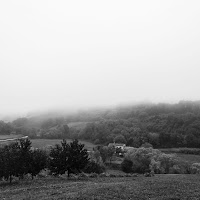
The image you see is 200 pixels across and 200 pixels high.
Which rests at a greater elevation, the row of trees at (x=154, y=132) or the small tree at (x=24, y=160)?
the small tree at (x=24, y=160)

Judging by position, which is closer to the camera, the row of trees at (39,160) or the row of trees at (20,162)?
the row of trees at (20,162)

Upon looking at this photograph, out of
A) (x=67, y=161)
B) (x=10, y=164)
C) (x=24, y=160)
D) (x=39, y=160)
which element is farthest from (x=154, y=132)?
(x=10, y=164)

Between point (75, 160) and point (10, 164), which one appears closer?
point (10, 164)

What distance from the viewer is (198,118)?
174 metres

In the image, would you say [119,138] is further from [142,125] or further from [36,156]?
[36,156]

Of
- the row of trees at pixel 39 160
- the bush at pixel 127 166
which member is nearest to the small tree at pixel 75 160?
the row of trees at pixel 39 160

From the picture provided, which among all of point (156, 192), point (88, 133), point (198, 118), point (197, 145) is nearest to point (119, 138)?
point (88, 133)

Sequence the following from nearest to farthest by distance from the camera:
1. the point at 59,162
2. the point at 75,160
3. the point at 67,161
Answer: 1. the point at 59,162
2. the point at 67,161
3. the point at 75,160

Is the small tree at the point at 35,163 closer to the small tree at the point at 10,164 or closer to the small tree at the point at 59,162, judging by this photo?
the small tree at the point at 59,162

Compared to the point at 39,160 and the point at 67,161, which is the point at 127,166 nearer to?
the point at 67,161

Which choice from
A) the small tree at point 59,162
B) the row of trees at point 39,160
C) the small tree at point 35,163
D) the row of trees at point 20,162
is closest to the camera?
the row of trees at point 20,162

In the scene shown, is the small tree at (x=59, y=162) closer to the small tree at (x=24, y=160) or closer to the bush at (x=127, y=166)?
the small tree at (x=24, y=160)

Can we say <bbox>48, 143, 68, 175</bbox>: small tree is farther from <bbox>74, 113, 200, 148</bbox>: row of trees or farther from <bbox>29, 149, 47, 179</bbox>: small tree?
<bbox>74, 113, 200, 148</bbox>: row of trees

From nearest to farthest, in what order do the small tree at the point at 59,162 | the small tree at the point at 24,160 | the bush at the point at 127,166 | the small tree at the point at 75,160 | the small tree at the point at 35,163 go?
1. the small tree at the point at 24,160
2. the small tree at the point at 35,163
3. the small tree at the point at 59,162
4. the small tree at the point at 75,160
5. the bush at the point at 127,166
